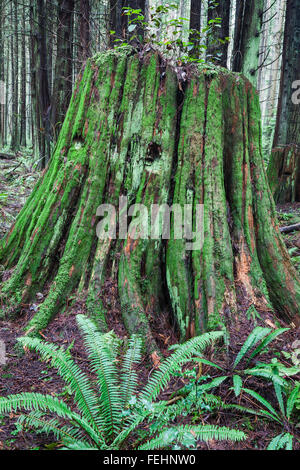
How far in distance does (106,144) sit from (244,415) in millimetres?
2675

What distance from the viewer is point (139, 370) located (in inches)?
104

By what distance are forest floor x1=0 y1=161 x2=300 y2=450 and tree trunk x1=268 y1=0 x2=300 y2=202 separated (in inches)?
194

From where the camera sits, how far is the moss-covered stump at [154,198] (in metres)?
3.11

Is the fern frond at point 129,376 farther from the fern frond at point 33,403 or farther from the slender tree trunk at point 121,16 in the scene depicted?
the slender tree trunk at point 121,16

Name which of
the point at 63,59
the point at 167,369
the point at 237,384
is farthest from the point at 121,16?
the point at 237,384

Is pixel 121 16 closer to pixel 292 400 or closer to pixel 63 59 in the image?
pixel 63 59

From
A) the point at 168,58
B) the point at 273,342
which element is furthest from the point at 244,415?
the point at 168,58

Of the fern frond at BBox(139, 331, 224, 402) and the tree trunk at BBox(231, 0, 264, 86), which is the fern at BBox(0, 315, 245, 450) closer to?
the fern frond at BBox(139, 331, 224, 402)

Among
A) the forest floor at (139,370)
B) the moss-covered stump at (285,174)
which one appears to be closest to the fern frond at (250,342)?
the forest floor at (139,370)

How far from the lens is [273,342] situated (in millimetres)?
2803

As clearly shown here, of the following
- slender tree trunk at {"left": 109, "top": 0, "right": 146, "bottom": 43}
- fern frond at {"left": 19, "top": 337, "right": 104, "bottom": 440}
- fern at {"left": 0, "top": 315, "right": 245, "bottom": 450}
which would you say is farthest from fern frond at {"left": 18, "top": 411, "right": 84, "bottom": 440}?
slender tree trunk at {"left": 109, "top": 0, "right": 146, "bottom": 43}

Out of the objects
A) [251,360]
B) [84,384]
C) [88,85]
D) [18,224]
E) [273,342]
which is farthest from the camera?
[18,224]

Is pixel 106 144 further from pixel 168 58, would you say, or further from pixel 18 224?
pixel 18 224

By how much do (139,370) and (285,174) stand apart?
6054 mm
